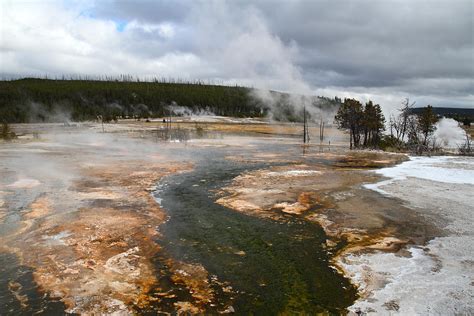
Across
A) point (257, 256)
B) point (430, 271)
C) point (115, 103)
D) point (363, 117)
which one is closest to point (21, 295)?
point (257, 256)

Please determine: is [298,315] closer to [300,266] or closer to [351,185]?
[300,266]

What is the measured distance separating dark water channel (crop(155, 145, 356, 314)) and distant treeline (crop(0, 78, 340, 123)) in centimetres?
8014

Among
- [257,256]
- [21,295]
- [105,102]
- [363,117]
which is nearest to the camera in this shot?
[21,295]

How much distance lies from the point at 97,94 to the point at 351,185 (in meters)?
104

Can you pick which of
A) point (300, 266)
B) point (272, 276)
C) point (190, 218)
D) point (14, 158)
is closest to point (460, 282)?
point (300, 266)

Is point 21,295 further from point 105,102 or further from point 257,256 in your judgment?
point 105,102

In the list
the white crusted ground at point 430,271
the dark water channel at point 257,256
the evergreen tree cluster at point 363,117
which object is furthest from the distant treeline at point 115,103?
the white crusted ground at point 430,271

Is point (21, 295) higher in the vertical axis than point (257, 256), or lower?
lower

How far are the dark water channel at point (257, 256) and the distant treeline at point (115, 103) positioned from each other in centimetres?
8014

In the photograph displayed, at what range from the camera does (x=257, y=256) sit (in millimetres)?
9656

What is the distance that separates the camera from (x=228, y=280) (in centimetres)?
831

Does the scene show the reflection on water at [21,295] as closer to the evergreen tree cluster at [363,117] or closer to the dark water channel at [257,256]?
the dark water channel at [257,256]

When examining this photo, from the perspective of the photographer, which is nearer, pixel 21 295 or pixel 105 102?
pixel 21 295

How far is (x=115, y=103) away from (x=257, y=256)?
107515 mm
